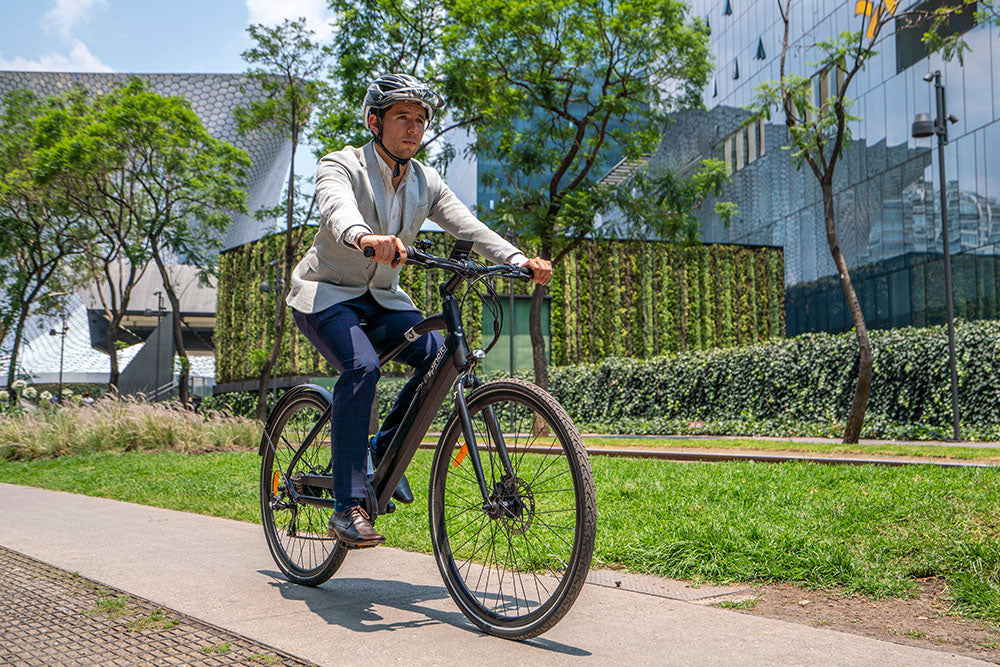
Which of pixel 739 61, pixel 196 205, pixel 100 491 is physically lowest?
pixel 100 491

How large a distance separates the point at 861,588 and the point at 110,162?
22.3 meters

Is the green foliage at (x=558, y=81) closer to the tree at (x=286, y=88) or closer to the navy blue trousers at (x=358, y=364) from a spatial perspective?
the tree at (x=286, y=88)

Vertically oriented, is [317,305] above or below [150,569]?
above

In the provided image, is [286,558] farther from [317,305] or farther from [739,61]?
[739,61]

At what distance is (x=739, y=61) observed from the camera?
42.1 meters

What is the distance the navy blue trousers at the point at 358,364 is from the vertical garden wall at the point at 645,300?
29.8 m

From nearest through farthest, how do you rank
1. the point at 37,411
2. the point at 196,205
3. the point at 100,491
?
1. the point at 100,491
2. the point at 37,411
3. the point at 196,205

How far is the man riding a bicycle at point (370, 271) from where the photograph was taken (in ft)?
11.8

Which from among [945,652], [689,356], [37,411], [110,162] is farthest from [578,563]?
[110,162]

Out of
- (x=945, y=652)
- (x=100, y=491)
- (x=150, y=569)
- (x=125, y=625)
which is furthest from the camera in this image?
(x=100, y=491)

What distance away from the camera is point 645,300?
36.0 m

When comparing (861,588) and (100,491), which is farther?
(100,491)

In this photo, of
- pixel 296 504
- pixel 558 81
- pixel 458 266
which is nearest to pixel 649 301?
pixel 558 81

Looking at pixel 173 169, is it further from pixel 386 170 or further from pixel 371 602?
pixel 371 602
